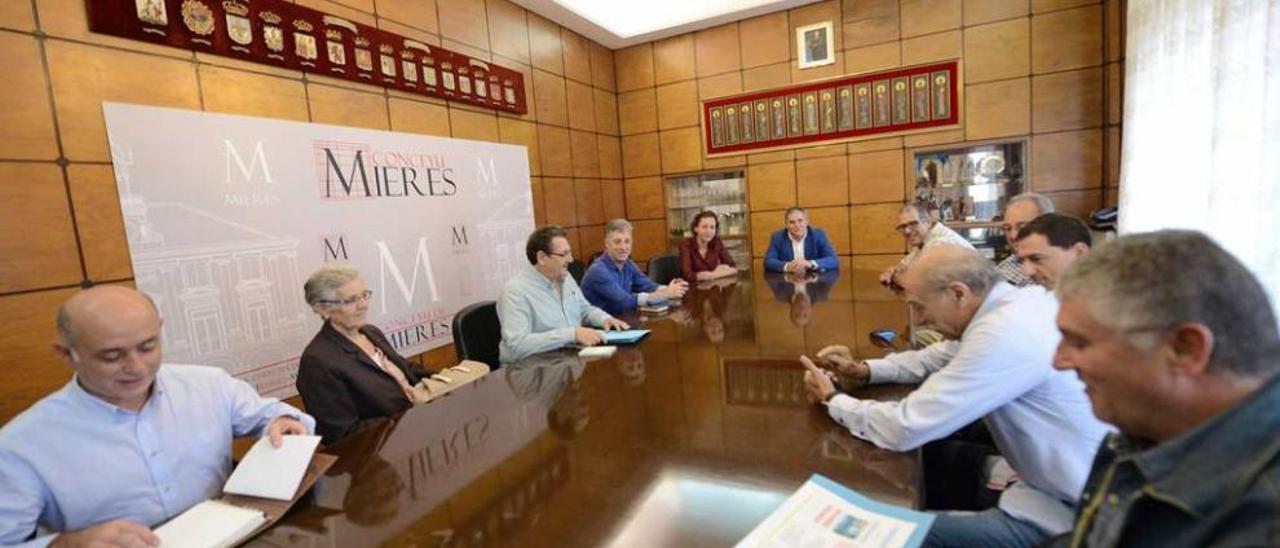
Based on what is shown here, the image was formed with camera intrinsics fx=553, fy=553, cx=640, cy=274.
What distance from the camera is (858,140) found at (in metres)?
5.48

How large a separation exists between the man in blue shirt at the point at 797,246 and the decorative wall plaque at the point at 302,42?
2720 mm

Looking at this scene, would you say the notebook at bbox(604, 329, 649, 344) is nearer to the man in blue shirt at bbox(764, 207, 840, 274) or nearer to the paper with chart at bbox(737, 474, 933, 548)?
the paper with chart at bbox(737, 474, 933, 548)

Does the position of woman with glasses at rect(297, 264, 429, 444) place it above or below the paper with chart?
above

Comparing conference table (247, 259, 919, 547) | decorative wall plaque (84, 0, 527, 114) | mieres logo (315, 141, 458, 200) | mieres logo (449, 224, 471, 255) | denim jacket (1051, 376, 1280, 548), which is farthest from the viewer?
mieres logo (449, 224, 471, 255)

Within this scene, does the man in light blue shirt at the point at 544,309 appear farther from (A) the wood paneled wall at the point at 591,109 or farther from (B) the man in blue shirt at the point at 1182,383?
(B) the man in blue shirt at the point at 1182,383

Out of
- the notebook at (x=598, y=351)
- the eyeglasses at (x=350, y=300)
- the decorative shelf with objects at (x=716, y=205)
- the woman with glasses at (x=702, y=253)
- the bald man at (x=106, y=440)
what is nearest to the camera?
the bald man at (x=106, y=440)

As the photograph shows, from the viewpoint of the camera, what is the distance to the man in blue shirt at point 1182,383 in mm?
630

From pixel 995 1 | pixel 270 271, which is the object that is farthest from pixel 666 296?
pixel 995 1

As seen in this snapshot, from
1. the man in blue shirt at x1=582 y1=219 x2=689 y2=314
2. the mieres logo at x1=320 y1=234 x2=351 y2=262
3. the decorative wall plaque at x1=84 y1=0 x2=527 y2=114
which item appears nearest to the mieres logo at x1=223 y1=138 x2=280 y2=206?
the mieres logo at x1=320 y1=234 x2=351 y2=262

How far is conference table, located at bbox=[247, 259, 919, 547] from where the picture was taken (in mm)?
1082

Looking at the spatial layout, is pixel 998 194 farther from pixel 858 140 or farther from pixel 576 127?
pixel 576 127

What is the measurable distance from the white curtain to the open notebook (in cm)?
324

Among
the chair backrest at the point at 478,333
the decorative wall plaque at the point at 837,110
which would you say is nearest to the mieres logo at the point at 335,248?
the chair backrest at the point at 478,333

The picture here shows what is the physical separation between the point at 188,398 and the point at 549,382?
3.33 ft
